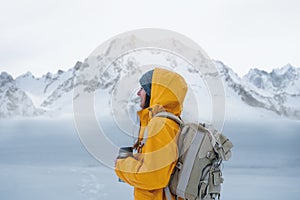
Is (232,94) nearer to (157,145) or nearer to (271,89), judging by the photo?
(271,89)

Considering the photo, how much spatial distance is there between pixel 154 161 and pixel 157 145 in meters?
0.08

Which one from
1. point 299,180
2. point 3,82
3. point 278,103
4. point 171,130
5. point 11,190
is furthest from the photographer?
point 3,82

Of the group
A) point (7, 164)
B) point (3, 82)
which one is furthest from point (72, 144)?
point (3, 82)

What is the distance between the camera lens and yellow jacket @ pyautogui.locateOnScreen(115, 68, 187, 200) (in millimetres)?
1821

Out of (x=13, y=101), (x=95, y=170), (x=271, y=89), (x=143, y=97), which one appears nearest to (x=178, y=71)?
(x=143, y=97)

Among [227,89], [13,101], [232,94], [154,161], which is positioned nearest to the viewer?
[154,161]

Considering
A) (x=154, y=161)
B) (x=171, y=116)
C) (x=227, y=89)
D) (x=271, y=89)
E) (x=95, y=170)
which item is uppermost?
(x=271, y=89)

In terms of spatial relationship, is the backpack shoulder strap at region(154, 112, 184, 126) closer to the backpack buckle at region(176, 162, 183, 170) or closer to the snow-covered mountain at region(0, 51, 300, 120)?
the backpack buckle at region(176, 162, 183, 170)

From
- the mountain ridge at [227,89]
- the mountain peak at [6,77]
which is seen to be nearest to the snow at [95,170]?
the mountain ridge at [227,89]

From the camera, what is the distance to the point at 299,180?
1255cm

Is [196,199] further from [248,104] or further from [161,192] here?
[248,104]

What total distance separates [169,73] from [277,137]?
22.9 m

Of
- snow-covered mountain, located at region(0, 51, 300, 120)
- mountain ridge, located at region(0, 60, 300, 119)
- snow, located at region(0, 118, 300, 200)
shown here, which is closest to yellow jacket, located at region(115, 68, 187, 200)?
snow, located at region(0, 118, 300, 200)

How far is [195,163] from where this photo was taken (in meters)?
1.92
